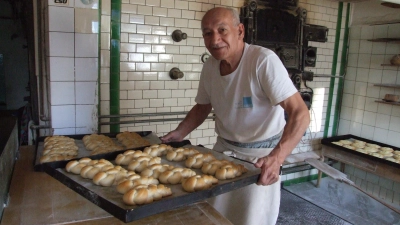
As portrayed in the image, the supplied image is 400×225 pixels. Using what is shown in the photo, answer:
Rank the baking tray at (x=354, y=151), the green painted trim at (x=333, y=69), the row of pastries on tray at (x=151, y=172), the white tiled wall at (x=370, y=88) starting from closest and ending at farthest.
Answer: the row of pastries on tray at (x=151, y=172) → the baking tray at (x=354, y=151) → the white tiled wall at (x=370, y=88) → the green painted trim at (x=333, y=69)

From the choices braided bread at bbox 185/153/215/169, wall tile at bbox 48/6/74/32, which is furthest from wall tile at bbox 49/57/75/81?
braided bread at bbox 185/153/215/169

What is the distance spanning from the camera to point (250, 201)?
1.96 meters

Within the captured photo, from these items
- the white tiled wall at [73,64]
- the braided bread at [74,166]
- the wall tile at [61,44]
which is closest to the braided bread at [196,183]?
the braided bread at [74,166]

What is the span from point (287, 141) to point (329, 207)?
2.69 m

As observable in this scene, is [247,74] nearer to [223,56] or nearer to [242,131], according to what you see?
[223,56]

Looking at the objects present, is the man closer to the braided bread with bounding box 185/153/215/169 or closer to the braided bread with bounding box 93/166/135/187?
the braided bread with bounding box 185/153/215/169

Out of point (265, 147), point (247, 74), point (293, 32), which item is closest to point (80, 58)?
point (247, 74)

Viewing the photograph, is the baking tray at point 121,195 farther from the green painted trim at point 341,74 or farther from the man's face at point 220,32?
the green painted trim at point 341,74

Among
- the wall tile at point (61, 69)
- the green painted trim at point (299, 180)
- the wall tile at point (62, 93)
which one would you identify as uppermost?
the wall tile at point (61, 69)

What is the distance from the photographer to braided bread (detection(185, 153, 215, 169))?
1.66 meters

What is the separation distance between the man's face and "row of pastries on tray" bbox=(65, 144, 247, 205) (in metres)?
0.60

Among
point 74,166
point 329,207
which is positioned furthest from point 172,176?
point 329,207

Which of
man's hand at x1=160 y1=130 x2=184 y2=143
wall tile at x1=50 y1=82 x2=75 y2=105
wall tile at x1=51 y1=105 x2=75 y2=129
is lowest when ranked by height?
man's hand at x1=160 y1=130 x2=184 y2=143

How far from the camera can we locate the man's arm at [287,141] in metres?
1.47
